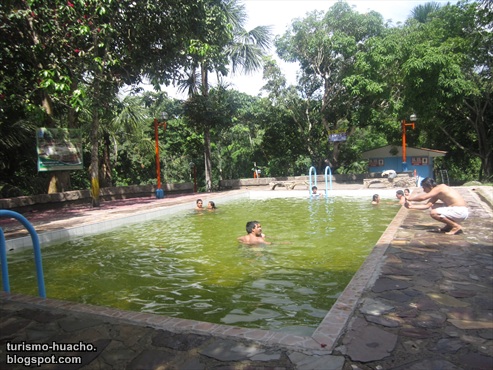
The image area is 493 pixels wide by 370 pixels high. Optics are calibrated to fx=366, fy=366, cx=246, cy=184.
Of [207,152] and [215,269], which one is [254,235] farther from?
[207,152]

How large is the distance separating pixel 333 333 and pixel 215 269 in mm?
3620

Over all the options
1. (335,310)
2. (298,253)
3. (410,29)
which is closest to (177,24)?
(298,253)

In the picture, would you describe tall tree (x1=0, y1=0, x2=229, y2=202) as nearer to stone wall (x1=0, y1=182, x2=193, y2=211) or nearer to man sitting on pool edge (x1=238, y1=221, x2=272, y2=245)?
stone wall (x1=0, y1=182, x2=193, y2=211)

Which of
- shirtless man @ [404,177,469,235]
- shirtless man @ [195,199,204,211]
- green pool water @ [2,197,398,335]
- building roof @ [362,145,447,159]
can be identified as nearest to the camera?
green pool water @ [2,197,398,335]

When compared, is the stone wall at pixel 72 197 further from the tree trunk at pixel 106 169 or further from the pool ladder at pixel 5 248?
the pool ladder at pixel 5 248

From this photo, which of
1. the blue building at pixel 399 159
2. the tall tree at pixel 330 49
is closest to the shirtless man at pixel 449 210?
the tall tree at pixel 330 49

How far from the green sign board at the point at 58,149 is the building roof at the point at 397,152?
801 inches

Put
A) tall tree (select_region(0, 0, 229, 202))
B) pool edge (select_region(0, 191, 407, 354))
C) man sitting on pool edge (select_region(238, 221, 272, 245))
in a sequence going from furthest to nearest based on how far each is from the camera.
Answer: tall tree (select_region(0, 0, 229, 202)) → man sitting on pool edge (select_region(238, 221, 272, 245)) → pool edge (select_region(0, 191, 407, 354))

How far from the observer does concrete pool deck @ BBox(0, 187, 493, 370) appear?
8.92 ft

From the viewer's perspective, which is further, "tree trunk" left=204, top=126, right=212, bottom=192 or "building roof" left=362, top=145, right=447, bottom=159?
"building roof" left=362, top=145, right=447, bottom=159

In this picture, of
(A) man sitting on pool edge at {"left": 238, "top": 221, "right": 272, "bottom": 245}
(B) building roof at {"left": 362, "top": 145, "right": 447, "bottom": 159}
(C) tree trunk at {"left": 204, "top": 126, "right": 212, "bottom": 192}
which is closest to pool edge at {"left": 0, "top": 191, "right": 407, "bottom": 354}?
(A) man sitting on pool edge at {"left": 238, "top": 221, "right": 272, "bottom": 245}

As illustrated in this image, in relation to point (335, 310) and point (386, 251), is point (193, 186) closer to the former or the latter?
point (386, 251)

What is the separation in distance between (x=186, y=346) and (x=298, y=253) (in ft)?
15.1

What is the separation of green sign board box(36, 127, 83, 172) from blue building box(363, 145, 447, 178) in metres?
20.4
